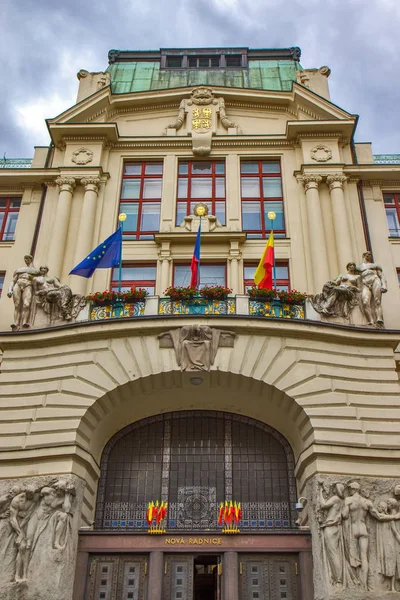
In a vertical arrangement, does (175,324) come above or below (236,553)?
above

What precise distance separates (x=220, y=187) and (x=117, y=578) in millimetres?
15078

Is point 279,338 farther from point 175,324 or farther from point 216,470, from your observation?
point 216,470

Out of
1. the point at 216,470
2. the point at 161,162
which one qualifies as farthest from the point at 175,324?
the point at 161,162

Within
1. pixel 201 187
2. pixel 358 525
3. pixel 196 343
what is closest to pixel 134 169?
pixel 201 187

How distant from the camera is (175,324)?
17.0 meters

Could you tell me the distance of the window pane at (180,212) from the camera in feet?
76.7

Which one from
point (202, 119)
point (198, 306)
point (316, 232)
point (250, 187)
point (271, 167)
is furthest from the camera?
point (202, 119)

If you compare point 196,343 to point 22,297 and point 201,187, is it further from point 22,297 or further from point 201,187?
point 201,187

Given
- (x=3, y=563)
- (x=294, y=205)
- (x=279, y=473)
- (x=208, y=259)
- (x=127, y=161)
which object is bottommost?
(x=3, y=563)

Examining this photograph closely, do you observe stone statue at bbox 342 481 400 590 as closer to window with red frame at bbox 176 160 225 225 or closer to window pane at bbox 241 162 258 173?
window with red frame at bbox 176 160 225 225

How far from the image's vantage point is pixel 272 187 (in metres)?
24.3

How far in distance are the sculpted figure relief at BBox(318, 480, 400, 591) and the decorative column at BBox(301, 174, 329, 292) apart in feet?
25.4

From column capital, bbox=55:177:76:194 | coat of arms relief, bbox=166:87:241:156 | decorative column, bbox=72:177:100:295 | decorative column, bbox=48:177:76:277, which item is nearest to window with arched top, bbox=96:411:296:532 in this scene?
decorative column, bbox=72:177:100:295

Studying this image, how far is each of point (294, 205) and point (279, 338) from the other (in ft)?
26.5
